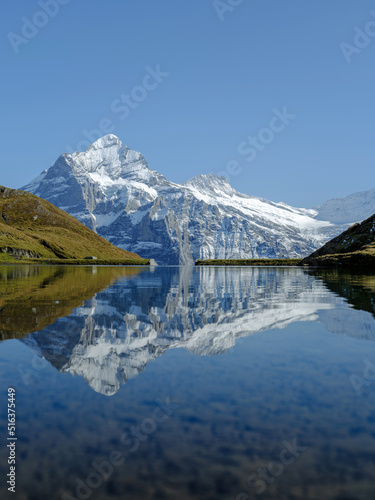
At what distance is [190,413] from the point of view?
1162 cm

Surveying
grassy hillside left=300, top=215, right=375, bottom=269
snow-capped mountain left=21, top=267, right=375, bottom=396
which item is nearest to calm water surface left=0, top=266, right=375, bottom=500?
snow-capped mountain left=21, top=267, right=375, bottom=396

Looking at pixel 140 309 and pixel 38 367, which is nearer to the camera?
pixel 38 367

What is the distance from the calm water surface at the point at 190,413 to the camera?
27.2 ft

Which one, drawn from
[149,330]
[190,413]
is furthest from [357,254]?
[190,413]

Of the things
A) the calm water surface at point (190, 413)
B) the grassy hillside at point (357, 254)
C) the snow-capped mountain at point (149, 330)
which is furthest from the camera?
the grassy hillside at point (357, 254)

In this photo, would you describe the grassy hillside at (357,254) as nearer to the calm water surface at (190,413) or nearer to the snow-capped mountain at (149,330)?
the snow-capped mountain at (149,330)

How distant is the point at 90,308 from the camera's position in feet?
111

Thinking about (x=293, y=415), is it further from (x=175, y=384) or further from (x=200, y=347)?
(x=200, y=347)

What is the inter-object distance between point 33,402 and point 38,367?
3998mm

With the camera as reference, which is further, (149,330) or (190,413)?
(149,330)

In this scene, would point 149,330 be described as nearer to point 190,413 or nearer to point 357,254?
point 190,413

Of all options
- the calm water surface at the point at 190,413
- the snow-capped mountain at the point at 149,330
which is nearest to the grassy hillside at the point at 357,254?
the snow-capped mountain at the point at 149,330

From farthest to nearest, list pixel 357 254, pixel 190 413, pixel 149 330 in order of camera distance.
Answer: pixel 357 254, pixel 149 330, pixel 190 413

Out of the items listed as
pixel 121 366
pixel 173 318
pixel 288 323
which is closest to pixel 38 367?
pixel 121 366
